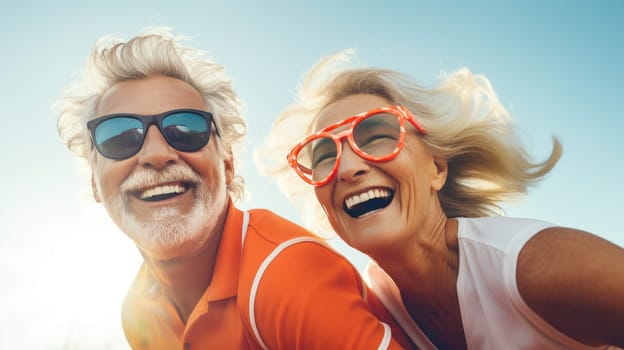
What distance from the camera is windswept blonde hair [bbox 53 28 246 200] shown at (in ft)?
9.37

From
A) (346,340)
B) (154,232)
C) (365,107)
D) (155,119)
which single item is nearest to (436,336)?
(346,340)

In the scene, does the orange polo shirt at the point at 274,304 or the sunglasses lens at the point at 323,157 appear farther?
the sunglasses lens at the point at 323,157

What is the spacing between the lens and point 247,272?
2012 mm

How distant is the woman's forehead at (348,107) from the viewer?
2.47 metres

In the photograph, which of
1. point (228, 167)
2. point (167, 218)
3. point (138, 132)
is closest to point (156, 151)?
point (138, 132)

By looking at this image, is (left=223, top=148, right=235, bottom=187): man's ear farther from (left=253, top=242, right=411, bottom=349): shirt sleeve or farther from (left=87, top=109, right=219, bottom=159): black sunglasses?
(left=253, top=242, right=411, bottom=349): shirt sleeve

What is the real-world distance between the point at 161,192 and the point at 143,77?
2.90 feet

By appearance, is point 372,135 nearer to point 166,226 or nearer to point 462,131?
point 462,131

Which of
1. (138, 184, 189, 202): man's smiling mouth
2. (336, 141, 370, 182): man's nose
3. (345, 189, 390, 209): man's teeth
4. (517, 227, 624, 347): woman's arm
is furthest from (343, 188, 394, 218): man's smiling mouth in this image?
(138, 184, 189, 202): man's smiling mouth

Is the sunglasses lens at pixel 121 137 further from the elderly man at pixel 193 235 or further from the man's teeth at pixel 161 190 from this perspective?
the man's teeth at pixel 161 190

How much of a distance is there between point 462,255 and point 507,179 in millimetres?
1031

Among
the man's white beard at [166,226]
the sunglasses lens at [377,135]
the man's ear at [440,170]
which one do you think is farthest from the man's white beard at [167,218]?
the man's ear at [440,170]

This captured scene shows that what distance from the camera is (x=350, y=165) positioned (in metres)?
2.23

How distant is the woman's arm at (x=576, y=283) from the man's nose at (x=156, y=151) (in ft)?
6.22
